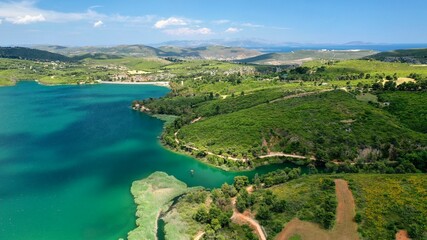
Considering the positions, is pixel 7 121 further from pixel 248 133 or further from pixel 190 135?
pixel 248 133

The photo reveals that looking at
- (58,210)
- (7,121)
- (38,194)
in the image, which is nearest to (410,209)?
(58,210)

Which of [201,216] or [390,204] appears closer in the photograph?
[390,204]

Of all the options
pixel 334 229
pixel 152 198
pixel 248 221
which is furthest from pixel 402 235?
pixel 152 198

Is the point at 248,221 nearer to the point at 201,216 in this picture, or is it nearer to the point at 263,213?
the point at 263,213

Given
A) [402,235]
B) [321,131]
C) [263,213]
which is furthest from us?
[321,131]

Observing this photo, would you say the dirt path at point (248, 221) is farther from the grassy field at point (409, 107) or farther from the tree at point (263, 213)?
the grassy field at point (409, 107)

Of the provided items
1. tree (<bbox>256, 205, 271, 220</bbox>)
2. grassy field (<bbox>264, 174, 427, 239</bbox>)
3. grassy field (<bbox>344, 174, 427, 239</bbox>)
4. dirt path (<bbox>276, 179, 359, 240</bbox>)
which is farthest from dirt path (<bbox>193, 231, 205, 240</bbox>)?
grassy field (<bbox>344, 174, 427, 239</bbox>)

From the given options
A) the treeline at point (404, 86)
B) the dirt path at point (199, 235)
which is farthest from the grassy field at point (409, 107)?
the dirt path at point (199, 235)
